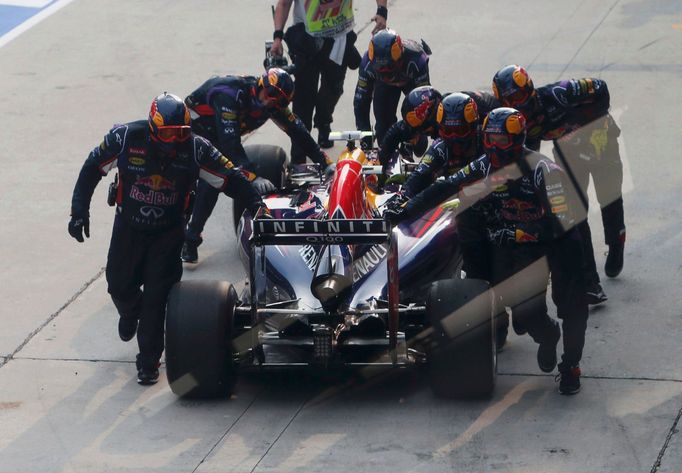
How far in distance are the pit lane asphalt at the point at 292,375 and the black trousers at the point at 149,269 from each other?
346mm

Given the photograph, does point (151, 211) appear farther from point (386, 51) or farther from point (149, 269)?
point (386, 51)

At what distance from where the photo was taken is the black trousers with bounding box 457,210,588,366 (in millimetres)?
8656

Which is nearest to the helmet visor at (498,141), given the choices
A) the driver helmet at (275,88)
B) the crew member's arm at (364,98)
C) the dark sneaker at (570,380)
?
the dark sneaker at (570,380)

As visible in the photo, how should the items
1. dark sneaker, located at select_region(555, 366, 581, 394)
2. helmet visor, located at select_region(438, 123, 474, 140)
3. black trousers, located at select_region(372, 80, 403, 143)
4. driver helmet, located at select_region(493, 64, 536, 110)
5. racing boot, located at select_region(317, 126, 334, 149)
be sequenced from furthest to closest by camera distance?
racing boot, located at select_region(317, 126, 334, 149) → black trousers, located at select_region(372, 80, 403, 143) → driver helmet, located at select_region(493, 64, 536, 110) → helmet visor, located at select_region(438, 123, 474, 140) → dark sneaker, located at select_region(555, 366, 581, 394)

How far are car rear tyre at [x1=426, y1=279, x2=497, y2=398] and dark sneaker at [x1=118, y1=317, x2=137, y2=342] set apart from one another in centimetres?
217

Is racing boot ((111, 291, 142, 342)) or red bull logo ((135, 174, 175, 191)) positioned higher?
red bull logo ((135, 174, 175, 191))

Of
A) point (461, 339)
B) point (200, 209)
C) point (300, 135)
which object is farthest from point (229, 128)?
point (461, 339)

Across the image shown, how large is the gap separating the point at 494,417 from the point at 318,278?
4.46 ft

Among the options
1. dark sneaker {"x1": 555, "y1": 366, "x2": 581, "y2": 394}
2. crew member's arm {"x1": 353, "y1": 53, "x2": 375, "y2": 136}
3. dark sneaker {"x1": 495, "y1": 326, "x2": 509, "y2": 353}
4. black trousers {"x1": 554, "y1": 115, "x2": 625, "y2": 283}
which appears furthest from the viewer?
crew member's arm {"x1": 353, "y1": 53, "x2": 375, "y2": 136}

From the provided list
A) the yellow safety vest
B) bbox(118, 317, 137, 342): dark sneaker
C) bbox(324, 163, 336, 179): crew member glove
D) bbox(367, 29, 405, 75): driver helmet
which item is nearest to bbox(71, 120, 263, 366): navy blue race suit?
bbox(118, 317, 137, 342): dark sneaker

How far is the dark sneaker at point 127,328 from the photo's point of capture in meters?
9.55

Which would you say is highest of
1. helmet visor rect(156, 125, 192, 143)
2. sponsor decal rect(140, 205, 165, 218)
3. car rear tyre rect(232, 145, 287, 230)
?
helmet visor rect(156, 125, 192, 143)

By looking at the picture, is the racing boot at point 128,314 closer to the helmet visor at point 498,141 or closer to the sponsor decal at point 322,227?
the sponsor decal at point 322,227

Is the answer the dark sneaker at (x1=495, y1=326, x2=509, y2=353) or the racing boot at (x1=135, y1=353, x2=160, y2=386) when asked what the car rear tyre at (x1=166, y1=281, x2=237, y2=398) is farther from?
the dark sneaker at (x1=495, y1=326, x2=509, y2=353)
